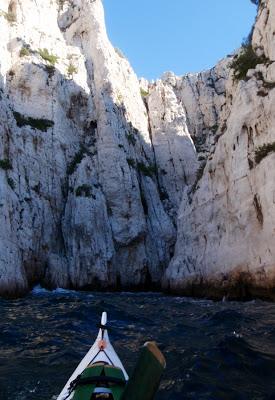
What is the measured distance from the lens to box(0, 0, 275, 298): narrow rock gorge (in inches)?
907

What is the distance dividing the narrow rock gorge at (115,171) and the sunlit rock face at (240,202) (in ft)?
0.33

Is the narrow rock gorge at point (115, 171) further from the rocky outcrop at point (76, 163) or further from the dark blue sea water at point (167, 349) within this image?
the dark blue sea water at point (167, 349)

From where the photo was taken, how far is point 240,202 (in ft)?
76.1

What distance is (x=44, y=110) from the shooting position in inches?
1432

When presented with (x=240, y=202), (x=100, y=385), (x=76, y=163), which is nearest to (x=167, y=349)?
(x=100, y=385)

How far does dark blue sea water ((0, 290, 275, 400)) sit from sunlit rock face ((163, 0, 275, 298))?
545 cm

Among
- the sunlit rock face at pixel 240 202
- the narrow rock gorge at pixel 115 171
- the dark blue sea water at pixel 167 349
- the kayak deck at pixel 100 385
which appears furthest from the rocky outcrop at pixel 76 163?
the kayak deck at pixel 100 385

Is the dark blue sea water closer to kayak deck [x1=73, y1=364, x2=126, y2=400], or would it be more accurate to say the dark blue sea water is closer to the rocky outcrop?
kayak deck [x1=73, y1=364, x2=126, y2=400]

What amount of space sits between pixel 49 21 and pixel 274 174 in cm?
3709

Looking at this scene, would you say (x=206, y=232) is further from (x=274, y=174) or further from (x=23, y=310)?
(x=23, y=310)

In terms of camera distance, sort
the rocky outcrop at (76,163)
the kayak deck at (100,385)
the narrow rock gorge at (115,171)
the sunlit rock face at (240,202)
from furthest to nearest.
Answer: the rocky outcrop at (76,163)
the narrow rock gorge at (115,171)
the sunlit rock face at (240,202)
the kayak deck at (100,385)

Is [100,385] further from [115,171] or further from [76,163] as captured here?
[115,171]

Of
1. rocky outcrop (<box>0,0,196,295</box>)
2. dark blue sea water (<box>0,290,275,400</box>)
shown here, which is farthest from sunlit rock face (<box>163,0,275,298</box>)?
rocky outcrop (<box>0,0,196,295</box>)

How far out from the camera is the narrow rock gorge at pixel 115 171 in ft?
75.6
